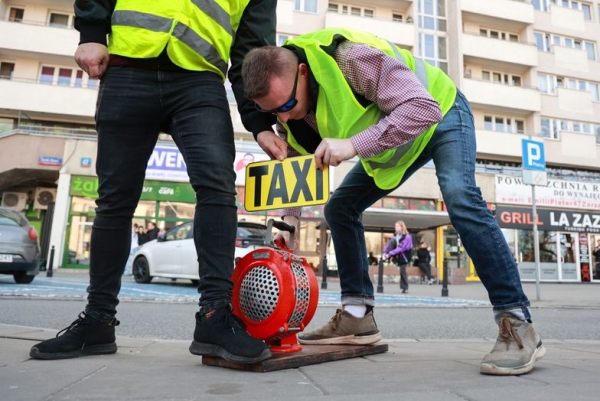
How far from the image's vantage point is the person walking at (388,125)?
6.69 ft

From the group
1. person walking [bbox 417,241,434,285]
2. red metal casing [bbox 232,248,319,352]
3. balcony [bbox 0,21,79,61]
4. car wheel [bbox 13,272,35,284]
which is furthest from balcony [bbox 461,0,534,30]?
red metal casing [bbox 232,248,319,352]

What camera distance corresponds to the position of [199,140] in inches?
86.9

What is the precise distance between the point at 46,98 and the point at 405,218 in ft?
50.4

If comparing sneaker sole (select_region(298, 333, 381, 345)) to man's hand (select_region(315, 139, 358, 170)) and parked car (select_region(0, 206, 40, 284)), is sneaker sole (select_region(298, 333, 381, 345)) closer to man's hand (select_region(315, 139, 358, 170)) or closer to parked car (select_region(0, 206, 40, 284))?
man's hand (select_region(315, 139, 358, 170))

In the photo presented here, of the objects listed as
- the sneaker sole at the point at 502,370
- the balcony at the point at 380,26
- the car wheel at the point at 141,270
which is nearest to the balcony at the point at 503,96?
the balcony at the point at 380,26

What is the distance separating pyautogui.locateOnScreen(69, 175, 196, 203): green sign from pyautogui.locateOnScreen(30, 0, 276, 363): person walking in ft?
54.1

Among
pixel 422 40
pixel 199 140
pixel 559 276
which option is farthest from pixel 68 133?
pixel 559 276

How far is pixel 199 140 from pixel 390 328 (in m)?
3.01

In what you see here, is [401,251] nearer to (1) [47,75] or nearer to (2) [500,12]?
(1) [47,75]

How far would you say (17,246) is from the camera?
8.21m

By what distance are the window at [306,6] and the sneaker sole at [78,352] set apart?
2343 cm

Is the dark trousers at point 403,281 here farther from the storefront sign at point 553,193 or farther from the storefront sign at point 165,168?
the storefront sign at point 553,193

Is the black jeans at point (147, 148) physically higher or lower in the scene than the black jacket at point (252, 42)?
lower

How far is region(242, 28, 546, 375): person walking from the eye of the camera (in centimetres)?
204
